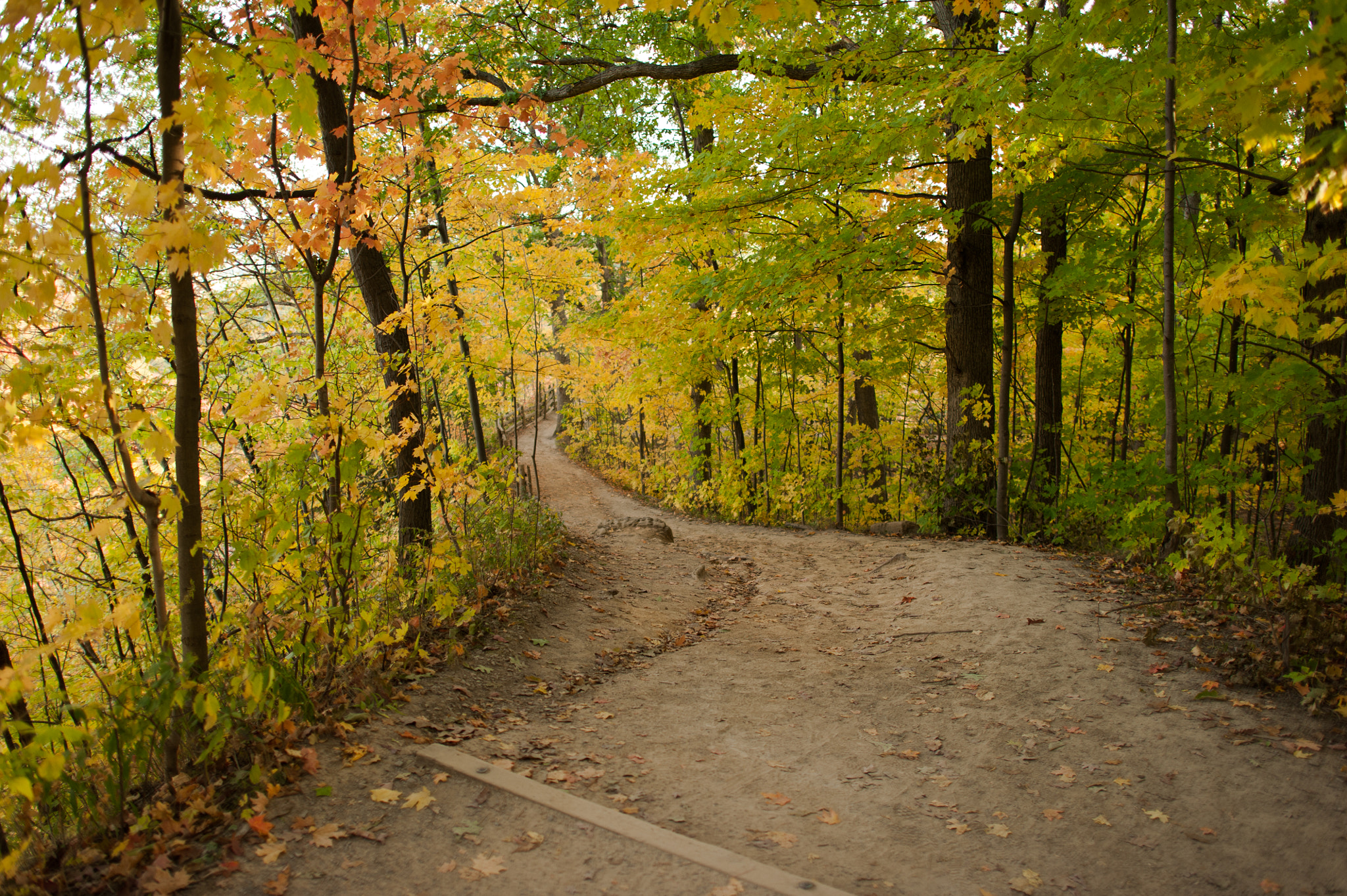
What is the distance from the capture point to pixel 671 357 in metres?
12.0

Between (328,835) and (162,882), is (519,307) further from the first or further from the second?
(162,882)

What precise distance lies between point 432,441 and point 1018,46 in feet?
19.6

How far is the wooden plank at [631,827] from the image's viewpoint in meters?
2.69

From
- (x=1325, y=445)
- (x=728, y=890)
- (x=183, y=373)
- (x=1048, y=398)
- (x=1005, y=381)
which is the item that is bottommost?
(x=728, y=890)

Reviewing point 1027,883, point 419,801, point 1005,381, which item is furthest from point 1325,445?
point 419,801

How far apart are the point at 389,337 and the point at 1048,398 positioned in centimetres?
871

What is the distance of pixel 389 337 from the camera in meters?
6.14

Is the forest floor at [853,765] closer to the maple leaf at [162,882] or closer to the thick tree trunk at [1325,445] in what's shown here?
the maple leaf at [162,882]

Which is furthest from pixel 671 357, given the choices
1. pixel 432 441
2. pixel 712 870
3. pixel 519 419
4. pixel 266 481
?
pixel 519 419

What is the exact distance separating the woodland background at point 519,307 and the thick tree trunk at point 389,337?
1.7 inches

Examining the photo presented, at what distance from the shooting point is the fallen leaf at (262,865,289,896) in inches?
95.2

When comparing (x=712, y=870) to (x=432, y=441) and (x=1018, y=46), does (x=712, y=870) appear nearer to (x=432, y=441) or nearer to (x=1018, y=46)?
(x=432, y=441)

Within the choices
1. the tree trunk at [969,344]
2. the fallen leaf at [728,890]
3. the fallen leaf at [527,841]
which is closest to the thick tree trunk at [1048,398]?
the tree trunk at [969,344]

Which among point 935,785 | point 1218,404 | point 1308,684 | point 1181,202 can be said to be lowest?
point 935,785
